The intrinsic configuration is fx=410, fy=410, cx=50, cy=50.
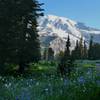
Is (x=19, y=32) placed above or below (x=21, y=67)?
above

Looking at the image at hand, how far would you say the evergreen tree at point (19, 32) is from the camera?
41.5 m

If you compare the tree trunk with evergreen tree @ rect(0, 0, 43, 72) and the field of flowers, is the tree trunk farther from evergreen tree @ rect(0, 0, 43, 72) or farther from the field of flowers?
the field of flowers

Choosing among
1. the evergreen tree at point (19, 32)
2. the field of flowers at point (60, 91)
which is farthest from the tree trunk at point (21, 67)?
the field of flowers at point (60, 91)

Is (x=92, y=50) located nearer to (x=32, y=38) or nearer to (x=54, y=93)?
(x=32, y=38)

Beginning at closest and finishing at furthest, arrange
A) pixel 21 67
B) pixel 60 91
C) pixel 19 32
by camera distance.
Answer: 1. pixel 60 91
2. pixel 19 32
3. pixel 21 67

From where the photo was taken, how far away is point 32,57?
48.8 meters

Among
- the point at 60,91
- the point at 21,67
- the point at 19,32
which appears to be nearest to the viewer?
the point at 60,91

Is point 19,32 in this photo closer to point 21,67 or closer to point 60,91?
point 21,67

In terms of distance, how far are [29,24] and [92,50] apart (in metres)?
110

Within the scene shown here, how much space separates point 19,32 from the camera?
147ft

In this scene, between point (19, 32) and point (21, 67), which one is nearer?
point (19, 32)

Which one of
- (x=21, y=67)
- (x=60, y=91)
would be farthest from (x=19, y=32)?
(x=60, y=91)

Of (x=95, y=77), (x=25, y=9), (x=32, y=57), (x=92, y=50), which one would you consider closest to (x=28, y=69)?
(x=32, y=57)

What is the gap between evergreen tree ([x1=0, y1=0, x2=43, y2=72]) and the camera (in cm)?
4150
